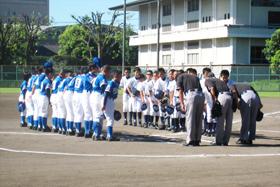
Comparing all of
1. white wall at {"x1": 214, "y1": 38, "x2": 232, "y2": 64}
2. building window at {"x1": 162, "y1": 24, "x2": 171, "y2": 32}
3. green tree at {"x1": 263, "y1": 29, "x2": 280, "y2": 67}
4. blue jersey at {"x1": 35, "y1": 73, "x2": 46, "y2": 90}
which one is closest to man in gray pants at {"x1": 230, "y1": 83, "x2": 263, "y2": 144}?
blue jersey at {"x1": 35, "y1": 73, "x2": 46, "y2": 90}

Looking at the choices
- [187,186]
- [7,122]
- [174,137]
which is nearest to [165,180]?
[187,186]

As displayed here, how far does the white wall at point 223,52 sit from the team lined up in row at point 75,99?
137 feet

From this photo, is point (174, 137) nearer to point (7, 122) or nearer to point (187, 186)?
point (187, 186)

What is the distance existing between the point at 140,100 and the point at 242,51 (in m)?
40.9

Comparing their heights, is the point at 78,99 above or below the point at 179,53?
below

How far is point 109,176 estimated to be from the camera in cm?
691

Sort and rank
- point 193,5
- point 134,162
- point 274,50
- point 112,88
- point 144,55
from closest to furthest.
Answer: point 134,162
point 112,88
point 274,50
point 193,5
point 144,55

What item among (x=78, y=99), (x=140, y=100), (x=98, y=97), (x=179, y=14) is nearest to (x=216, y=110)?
(x=98, y=97)

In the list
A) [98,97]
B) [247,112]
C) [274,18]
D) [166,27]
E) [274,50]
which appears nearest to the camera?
[247,112]

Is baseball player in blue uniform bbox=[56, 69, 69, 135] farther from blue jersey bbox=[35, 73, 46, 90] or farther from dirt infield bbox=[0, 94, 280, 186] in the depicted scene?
blue jersey bbox=[35, 73, 46, 90]

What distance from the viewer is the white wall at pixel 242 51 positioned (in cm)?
5344

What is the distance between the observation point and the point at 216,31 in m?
53.4

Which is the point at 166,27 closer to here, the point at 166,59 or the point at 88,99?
the point at 166,59

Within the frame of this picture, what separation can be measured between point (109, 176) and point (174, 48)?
186 ft
